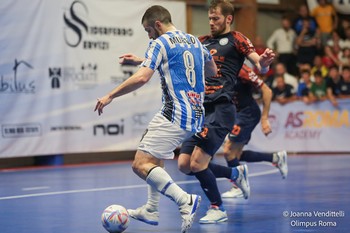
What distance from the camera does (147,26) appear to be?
277 inches

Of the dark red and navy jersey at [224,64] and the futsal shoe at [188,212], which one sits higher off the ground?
the dark red and navy jersey at [224,64]

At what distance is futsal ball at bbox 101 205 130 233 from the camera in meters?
6.95

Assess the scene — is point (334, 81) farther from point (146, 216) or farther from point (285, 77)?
point (146, 216)

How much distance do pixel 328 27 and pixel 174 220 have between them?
14.4m

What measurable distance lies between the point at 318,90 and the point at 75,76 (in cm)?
591

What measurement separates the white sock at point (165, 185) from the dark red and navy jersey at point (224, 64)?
5.76 ft

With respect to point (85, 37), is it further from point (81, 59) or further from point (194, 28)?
point (194, 28)

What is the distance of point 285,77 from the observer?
19547 mm

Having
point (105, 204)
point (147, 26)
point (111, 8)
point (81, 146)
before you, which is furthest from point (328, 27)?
point (147, 26)

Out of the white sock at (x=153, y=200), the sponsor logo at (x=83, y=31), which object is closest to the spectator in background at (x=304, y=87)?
the sponsor logo at (x=83, y=31)

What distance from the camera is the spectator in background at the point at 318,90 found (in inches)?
723

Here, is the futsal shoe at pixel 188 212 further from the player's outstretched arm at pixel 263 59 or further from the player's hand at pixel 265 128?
the player's hand at pixel 265 128

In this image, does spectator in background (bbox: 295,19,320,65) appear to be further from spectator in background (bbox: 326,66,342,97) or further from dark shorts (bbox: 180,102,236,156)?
dark shorts (bbox: 180,102,236,156)

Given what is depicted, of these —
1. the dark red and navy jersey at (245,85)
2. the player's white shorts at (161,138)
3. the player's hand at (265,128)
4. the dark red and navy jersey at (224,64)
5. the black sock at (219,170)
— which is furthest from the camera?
the player's hand at (265,128)
